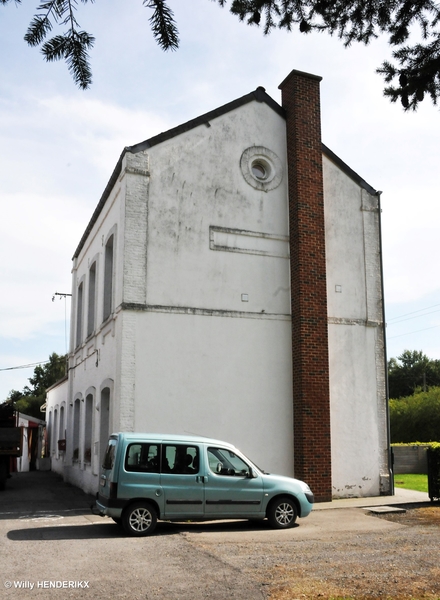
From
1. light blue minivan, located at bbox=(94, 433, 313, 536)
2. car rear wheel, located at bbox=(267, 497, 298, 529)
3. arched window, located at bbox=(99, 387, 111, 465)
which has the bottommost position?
car rear wheel, located at bbox=(267, 497, 298, 529)

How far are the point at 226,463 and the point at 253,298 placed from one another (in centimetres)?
565

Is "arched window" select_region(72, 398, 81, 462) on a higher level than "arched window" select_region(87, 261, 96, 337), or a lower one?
lower

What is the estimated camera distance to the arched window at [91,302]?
67.7ft

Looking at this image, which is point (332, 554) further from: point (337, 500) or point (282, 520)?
point (337, 500)

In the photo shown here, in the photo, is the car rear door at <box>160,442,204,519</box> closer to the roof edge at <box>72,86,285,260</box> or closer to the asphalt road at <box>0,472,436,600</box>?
the asphalt road at <box>0,472,436,600</box>

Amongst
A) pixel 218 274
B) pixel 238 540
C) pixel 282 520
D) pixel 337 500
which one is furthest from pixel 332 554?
pixel 218 274

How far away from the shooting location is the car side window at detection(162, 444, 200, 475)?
1086 cm

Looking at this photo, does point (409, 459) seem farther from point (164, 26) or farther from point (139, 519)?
point (164, 26)

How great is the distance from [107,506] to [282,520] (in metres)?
3.10

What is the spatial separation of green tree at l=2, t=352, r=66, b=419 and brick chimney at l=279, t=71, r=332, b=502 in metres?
46.3

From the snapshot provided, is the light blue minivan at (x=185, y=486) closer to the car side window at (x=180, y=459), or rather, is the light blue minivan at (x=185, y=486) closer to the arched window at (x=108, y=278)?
the car side window at (x=180, y=459)

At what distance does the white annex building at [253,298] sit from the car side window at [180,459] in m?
3.44

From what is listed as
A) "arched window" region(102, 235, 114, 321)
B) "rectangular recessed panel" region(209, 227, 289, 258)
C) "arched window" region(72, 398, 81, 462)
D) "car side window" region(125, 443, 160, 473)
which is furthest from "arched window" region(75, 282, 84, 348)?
"car side window" region(125, 443, 160, 473)

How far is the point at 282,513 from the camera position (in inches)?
441
